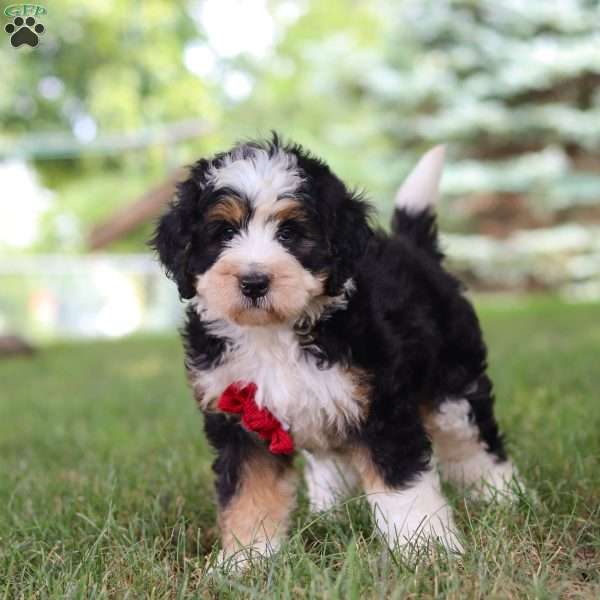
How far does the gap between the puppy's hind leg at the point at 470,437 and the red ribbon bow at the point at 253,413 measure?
0.83 meters

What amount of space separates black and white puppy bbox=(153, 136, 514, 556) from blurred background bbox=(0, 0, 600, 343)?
548 inches

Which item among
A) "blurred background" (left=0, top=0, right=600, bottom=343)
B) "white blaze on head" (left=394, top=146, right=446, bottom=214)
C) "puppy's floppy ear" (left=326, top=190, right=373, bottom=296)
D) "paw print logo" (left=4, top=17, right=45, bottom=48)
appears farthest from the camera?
"blurred background" (left=0, top=0, right=600, bottom=343)

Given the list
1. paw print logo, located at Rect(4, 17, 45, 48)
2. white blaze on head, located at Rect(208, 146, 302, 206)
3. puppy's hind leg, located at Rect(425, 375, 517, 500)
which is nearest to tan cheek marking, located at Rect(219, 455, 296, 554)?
puppy's hind leg, located at Rect(425, 375, 517, 500)

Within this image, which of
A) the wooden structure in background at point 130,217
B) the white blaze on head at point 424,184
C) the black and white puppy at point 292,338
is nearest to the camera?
the black and white puppy at point 292,338

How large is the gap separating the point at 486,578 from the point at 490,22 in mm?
17477

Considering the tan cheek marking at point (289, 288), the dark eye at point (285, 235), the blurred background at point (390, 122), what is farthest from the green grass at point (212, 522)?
the blurred background at point (390, 122)

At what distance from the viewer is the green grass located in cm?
227

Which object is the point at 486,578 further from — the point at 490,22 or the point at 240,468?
the point at 490,22

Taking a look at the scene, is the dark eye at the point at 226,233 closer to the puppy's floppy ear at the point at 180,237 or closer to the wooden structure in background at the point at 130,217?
the puppy's floppy ear at the point at 180,237

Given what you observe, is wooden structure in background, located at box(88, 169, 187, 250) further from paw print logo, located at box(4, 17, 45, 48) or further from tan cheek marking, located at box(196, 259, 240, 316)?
tan cheek marking, located at box(196, 259, 240, 316)

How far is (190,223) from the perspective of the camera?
294cm

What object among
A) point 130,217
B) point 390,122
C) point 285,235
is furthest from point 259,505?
point 390,122

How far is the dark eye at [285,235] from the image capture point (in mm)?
2830

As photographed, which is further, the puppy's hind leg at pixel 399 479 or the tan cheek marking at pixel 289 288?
the puppy's hind leg at pixel 399 479
